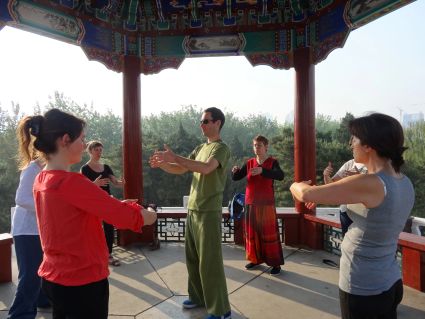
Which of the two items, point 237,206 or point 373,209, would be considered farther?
point 237,206

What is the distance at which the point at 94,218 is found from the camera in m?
1.69

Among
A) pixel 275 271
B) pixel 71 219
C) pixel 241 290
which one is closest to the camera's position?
pixel 71 219

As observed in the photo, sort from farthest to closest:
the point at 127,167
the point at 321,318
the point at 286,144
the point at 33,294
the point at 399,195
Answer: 1. the point at 286,144
2. the point at 127,167
3. the point at 321,318
4. the point at 33,294
5. the point at 399,195

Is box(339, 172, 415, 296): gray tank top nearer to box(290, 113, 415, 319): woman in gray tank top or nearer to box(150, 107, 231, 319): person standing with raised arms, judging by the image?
box(290, 113, 415, 319): woman in gray tank top

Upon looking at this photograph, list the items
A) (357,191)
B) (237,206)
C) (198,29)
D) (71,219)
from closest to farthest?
(357,191)
(71,219)
(237,206)
(198,29)

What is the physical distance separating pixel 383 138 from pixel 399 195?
0.85 feet

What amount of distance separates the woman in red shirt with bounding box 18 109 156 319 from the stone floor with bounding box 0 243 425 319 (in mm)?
1678

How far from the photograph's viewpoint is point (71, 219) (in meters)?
1.59

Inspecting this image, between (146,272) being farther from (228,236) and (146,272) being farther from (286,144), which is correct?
(286,144)

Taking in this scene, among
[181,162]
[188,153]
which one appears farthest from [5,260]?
[188,153]

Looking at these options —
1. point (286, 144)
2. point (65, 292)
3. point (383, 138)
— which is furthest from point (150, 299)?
point (286, 144)

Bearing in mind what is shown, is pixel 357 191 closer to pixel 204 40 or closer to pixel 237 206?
pixel 237 206

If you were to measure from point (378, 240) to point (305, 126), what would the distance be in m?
4.01

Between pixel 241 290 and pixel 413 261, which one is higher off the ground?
A: pixel 413 261
